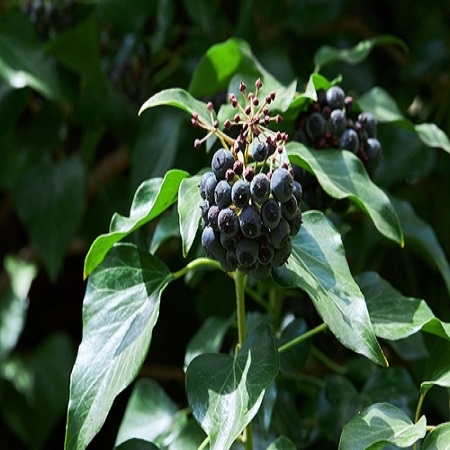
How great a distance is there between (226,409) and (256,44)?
25.1 inches

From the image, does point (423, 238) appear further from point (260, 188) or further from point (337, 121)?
point (260, 188)

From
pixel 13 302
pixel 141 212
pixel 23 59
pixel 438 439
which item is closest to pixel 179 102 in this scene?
pixel 141 212

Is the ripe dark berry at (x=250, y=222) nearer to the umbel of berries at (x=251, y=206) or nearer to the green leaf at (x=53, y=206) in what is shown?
the umbel of berries at (x=251, y=206)

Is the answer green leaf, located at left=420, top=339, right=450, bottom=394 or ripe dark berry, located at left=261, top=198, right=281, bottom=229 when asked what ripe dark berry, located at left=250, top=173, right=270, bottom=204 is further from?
green leaf, located at left=420, top=339, right=450, bottom=394

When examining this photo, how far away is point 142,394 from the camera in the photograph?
Answer: 76 cm

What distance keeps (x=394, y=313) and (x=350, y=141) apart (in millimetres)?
143

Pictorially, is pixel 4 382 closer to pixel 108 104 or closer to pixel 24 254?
pixel 24 254

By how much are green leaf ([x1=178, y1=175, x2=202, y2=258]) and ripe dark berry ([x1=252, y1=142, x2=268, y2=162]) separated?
0.05m

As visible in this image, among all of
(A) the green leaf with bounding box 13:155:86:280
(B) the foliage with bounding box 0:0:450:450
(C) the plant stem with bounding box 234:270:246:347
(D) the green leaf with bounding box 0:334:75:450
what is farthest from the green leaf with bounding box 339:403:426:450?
(D) the green leaf with bounding box 0:334:75:450

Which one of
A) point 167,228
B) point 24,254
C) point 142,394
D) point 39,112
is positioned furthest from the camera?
point 24,254

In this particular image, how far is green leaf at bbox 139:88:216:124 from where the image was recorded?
0.58m

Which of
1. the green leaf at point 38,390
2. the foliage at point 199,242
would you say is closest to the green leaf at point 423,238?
the foliage at point 199,242

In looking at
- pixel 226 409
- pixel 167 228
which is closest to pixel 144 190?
pixel 167 228

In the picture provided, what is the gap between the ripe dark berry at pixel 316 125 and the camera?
643 mm
